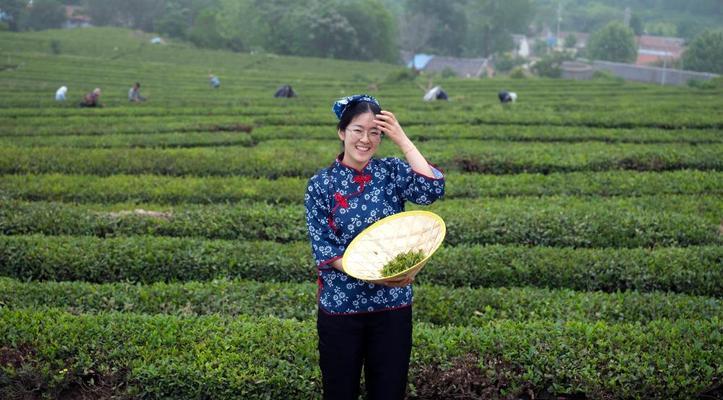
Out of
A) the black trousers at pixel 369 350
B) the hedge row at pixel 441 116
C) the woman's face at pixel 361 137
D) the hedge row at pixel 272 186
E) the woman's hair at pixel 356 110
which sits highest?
the woman's hair at pixel 356 110

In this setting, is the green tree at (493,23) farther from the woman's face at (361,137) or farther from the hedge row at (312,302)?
the woman's face at (361,137)

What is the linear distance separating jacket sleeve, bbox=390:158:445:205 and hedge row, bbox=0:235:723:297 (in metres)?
3.59

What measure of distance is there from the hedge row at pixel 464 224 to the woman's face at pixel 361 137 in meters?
5.07

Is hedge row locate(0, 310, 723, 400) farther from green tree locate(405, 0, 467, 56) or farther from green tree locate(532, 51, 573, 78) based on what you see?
green tree locate(405, 0, 467, 56)

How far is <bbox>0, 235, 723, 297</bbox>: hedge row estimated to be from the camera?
7387mm

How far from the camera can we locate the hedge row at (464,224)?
28.6 feet

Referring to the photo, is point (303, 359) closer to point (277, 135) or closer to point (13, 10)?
point (277, 135)

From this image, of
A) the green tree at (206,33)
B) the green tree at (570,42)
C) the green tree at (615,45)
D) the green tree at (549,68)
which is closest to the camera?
the green tree at (549,68)

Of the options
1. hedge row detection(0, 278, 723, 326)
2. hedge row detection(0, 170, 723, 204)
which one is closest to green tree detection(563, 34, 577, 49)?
hedge row detection(0, 170, 723, 204)

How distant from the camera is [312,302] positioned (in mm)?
6410

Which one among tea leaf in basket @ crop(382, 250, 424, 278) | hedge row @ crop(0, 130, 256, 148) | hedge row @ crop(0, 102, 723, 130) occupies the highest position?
tea leaf in basket @ crop(382, 250, 424, 278)

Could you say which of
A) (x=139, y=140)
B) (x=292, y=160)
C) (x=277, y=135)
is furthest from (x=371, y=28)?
(x=292, y=160)

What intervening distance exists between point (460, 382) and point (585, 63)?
6146 centimetres

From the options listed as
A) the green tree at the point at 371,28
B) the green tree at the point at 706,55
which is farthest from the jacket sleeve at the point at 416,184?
the green tree at the point at 371,28
